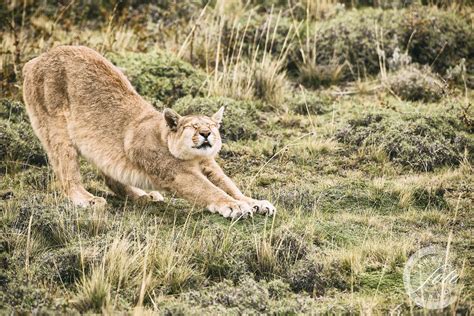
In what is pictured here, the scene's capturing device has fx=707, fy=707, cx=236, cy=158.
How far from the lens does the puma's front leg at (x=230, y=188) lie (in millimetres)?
6438

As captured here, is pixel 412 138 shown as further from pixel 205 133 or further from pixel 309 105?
pixel 205 133

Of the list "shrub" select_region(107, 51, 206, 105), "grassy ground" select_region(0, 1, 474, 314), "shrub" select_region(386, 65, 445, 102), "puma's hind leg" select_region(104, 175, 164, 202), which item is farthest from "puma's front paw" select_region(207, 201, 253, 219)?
"shrub" select_region(386, 65, 445, 102)

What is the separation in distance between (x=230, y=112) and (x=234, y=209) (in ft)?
9.89

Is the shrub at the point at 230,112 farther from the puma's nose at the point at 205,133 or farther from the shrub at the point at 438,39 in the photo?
the shrub at the point at 438,39

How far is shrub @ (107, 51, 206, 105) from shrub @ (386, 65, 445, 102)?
278 cm

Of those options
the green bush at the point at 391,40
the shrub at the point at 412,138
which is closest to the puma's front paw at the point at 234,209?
the shrub at the point at 412,138

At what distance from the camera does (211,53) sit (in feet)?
35.8

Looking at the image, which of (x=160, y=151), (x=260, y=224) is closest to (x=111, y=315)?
(x=260, y=224)

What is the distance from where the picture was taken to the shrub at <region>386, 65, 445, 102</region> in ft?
32.6

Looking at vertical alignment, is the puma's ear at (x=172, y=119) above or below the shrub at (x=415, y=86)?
above

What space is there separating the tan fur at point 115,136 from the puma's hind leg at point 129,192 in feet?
0.03

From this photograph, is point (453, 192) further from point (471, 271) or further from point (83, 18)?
point (83, 18)

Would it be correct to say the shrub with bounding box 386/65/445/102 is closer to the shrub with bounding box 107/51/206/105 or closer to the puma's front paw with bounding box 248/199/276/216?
the shrub with bounding box 107/51/206/105

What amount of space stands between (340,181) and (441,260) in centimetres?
213
